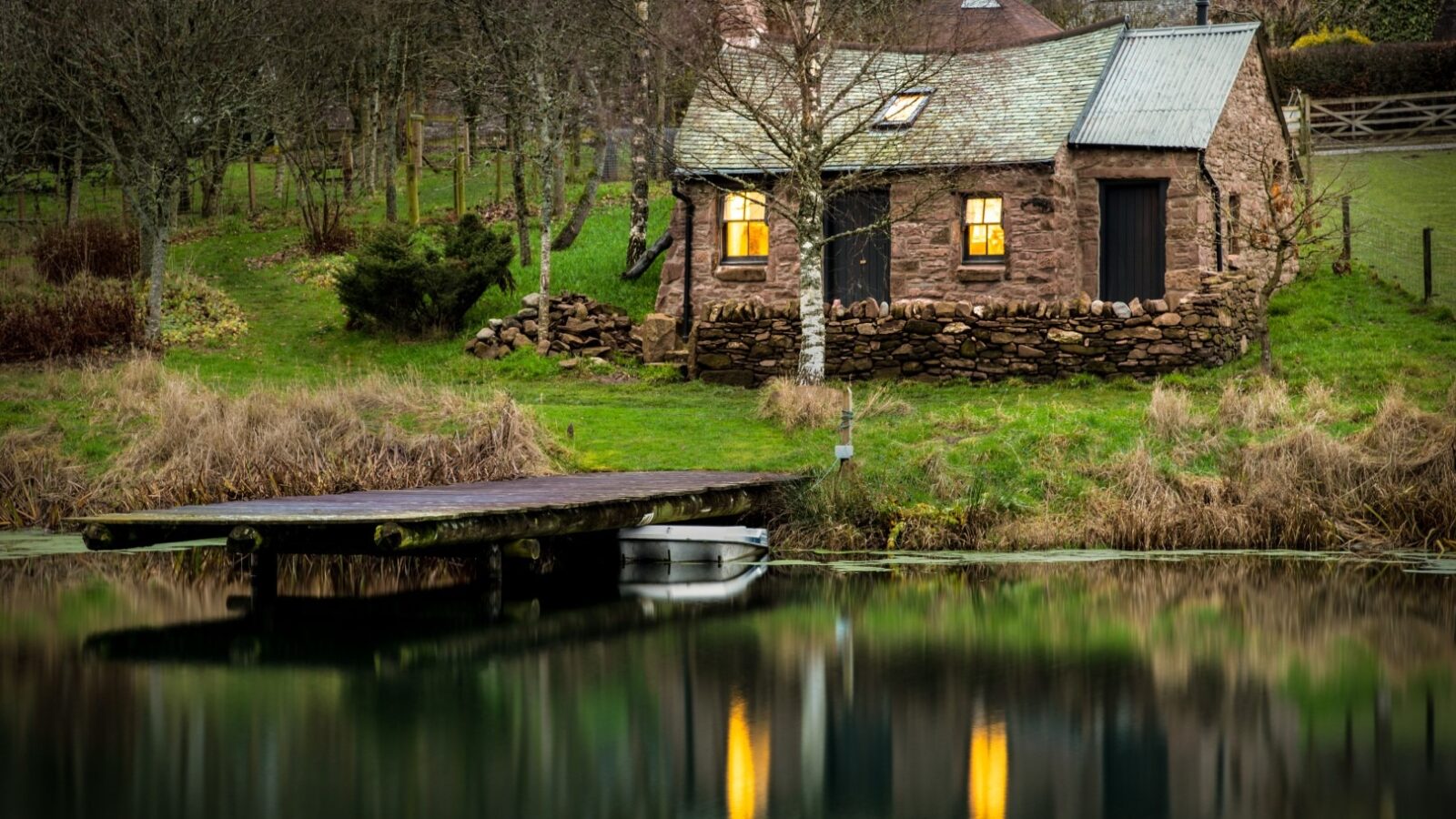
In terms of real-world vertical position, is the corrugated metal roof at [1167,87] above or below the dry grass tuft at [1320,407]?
above

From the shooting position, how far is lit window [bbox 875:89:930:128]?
99.3 ft

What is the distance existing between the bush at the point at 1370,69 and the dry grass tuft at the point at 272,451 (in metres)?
32.1

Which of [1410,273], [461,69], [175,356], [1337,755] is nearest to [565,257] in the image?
[461,69]

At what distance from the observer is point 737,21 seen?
90.2 feet

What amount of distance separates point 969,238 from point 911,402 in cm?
616

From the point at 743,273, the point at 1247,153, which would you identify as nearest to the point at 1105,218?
the point at 1247,153

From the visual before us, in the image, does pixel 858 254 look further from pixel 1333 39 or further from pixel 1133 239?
pixel 1333 39

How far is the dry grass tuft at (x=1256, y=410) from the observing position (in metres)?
19.9

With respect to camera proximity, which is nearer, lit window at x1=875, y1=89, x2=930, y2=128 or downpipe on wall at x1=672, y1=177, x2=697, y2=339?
lit window at x1=875, y1=89, x2=930, y2=128

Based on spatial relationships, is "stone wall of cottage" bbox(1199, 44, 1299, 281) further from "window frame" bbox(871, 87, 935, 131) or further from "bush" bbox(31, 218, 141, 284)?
"bush" bbox(31, 218, 141, 284)

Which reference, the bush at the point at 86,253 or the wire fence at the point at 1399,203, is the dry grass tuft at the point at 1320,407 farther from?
the bush at the point at 86,253

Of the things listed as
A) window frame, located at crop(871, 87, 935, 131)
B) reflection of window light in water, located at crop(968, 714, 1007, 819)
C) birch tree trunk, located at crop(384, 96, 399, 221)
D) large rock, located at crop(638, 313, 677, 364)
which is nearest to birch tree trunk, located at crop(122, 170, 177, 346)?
birch tree trunk, located at crop(384, 96, 399, 221)

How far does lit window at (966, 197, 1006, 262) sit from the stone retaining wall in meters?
1.97

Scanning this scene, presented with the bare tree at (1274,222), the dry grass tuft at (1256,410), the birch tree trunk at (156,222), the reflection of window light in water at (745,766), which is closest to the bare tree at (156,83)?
the birch tree trunk at (156,222)
